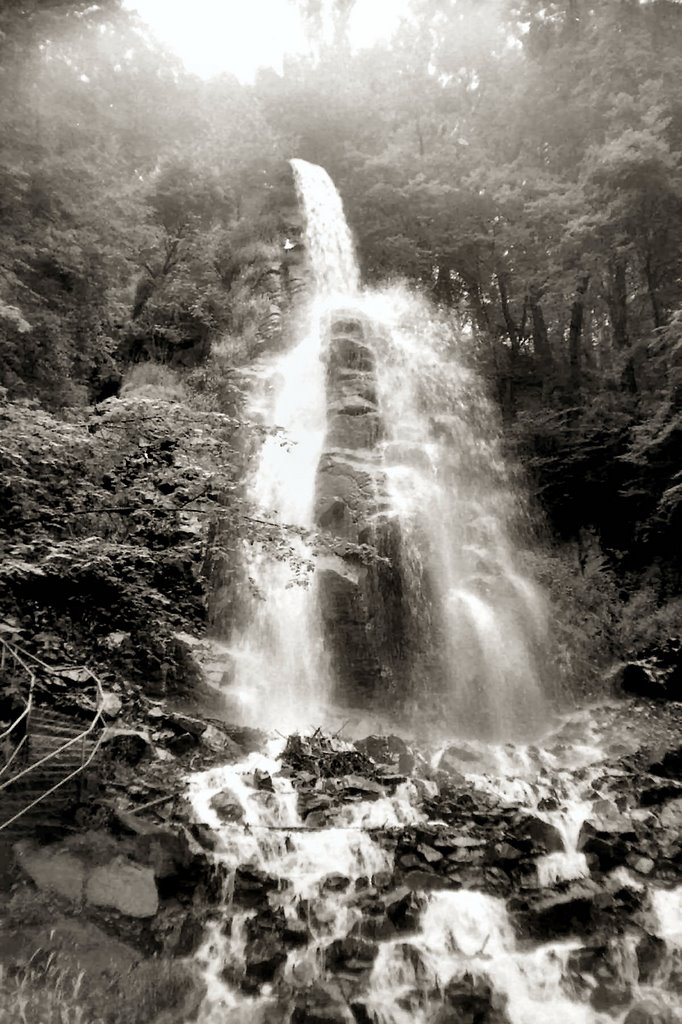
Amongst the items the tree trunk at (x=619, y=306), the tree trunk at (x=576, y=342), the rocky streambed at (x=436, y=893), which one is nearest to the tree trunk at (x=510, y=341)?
the tree trunk at (x=576, y=342)

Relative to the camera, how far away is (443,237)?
17.1m

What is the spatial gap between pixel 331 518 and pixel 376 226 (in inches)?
511

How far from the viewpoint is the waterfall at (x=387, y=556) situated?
9.01 m

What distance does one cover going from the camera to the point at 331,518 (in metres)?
10.1

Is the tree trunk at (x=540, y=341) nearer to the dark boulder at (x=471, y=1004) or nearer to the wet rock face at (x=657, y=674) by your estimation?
the wet rock face at (x=657, y=674)

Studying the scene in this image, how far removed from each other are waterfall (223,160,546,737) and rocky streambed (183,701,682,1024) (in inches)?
83.2

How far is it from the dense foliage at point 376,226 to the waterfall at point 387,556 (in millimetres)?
1765

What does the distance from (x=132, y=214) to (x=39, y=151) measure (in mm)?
2475

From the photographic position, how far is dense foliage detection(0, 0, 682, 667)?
7.52m

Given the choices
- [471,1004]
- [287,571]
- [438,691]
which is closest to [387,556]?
[287,571]

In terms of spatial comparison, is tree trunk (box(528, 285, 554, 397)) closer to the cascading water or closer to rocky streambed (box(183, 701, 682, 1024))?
the cascading water

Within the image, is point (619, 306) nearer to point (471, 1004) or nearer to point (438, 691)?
point (438, 691)

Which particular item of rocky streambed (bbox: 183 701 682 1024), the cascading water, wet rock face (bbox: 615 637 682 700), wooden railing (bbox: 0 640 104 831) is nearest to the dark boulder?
rocky streambed (bbox: 183 701 682 1024)

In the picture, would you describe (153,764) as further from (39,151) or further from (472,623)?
(39,151)
